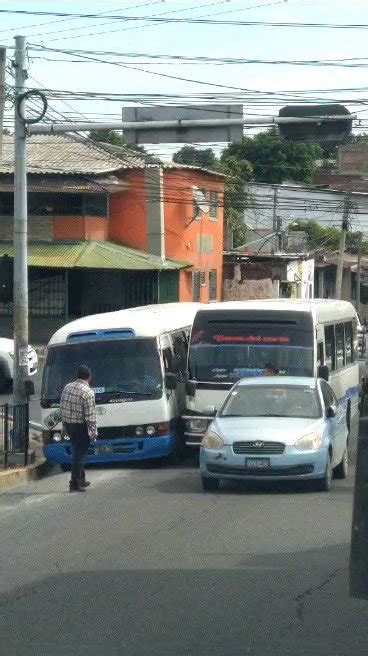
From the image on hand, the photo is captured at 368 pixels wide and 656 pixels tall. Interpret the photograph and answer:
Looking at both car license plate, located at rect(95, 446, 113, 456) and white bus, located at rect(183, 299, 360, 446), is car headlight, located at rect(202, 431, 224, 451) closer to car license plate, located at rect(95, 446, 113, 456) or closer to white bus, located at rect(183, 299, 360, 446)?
white bus, located at rect(183, 299, 360, 446)

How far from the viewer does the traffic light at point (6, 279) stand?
774 inches

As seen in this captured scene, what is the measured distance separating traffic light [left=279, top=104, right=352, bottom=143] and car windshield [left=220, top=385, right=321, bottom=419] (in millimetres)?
5255

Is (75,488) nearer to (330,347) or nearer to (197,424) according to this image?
(197,424)

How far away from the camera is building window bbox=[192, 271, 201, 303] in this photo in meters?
46.8

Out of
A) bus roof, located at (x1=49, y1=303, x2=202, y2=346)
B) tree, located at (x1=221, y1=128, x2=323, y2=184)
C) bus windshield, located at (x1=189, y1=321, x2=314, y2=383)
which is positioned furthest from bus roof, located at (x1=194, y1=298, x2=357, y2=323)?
tree, located at (x1=221, y1=128, x2=323, y2=184)

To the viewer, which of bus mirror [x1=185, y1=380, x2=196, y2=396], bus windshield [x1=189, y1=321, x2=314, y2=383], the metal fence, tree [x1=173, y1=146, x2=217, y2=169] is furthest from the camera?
tree [x1=173, y1=146, x2=217, y2=169]

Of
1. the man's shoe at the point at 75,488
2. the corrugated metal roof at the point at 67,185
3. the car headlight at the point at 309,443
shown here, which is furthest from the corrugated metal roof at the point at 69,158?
the car headlight at the point at 309,443

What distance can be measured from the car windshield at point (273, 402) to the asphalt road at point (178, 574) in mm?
1111

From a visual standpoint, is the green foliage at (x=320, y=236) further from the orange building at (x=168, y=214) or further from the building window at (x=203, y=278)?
the orange building at (x=168, y=214)

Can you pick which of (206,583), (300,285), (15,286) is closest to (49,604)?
(206,583)

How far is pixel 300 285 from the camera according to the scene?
57.4m

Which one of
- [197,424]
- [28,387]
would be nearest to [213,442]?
[197,424]

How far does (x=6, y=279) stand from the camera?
65.0 ft

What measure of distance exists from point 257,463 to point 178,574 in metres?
5.25
